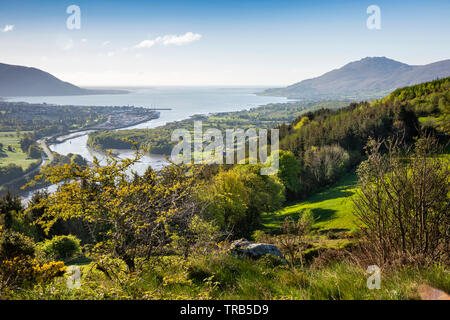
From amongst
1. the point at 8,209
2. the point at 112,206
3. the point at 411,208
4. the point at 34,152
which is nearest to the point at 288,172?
the point at 8,209

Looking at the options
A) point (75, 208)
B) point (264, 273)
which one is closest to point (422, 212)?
point (264, 273)

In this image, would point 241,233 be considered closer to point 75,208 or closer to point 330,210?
point 330,210

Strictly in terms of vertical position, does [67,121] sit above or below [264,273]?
above

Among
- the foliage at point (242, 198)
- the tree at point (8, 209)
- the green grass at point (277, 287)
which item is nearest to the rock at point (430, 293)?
the green grass at point (277, 287)

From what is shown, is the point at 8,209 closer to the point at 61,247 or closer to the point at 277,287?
the point at 61,247

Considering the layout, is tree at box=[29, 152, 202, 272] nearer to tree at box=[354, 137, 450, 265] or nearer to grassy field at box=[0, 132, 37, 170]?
tree at box=[354, 137, 450, 265]

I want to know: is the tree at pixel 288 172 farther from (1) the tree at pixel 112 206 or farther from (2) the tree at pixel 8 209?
(1) the tree at pixel 112 206
